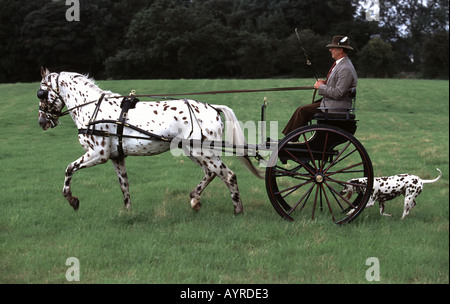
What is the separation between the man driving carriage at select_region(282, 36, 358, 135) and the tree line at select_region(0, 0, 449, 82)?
15.4m

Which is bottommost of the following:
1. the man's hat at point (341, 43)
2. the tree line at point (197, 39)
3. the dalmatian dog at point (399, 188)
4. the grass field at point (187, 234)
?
the grass field at point (187, 234)

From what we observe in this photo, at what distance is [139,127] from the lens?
6.70 meters

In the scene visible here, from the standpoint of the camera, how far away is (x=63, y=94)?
281 inches

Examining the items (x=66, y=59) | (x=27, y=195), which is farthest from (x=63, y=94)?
(x=66, y=59)

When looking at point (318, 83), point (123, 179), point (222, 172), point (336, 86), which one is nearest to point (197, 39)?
point (123, 179)

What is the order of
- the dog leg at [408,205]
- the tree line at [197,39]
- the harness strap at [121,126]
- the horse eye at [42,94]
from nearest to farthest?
1. the harness strap at [121,126]
2. the dog leg at [408,205]
3. the horse eye at [42,94]
4. the tree line at [197,39]

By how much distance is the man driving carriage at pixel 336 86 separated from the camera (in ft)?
20.1

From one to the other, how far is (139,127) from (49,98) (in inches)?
69.1

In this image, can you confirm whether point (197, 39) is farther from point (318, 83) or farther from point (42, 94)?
point (318, 83)

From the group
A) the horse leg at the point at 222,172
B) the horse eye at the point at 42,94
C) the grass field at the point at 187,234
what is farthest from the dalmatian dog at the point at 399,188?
the horse eye at the point at 42,94

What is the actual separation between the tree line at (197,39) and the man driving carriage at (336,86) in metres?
15.4

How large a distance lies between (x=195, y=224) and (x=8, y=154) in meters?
8.69

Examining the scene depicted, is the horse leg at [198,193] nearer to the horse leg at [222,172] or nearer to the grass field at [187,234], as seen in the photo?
the grass field at [187,234]

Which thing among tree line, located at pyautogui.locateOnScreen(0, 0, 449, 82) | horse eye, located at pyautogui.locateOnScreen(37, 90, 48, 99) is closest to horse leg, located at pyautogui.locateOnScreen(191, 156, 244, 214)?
horse eye, located at pyautogui.locateOnScreen(37, 90, 48, 99)
